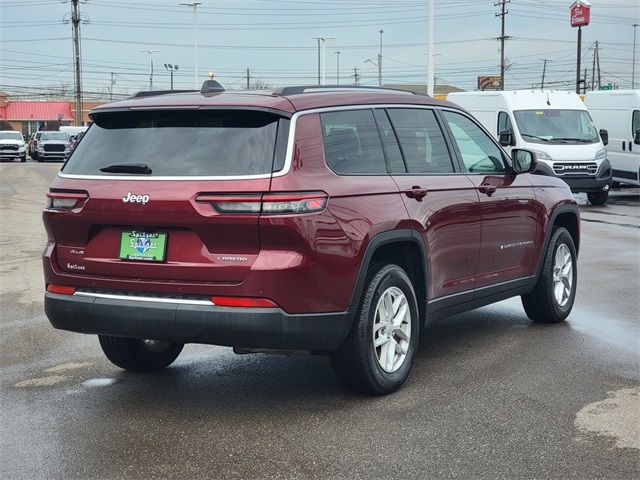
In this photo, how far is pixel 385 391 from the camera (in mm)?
5543

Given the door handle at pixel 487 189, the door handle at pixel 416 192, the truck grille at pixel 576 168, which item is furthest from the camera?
the truck grille at pixel 576 168

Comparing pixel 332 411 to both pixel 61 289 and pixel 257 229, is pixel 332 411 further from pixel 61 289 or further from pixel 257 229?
pixel 61 289

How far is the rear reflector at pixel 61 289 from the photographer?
535 cm

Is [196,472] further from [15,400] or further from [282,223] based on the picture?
[15,400]

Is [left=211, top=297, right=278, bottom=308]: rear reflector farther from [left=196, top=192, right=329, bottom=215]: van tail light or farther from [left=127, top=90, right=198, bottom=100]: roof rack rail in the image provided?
[left=127, top=90, right=198, bottom=100]: roof rack rail

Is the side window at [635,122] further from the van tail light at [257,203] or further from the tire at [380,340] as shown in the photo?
the van tail light at [257,203]

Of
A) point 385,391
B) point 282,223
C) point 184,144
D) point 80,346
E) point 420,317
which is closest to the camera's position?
point 282,223

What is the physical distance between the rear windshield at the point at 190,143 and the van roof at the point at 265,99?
47 millimetres

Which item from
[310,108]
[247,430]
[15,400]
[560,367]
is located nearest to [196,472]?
[247,430]

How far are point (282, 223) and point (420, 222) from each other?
1.31 meters

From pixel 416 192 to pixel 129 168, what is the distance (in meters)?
1.83

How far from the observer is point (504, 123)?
22062 millimetres

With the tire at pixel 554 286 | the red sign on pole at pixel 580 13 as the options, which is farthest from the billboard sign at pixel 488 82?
the tire at pixel 554 286

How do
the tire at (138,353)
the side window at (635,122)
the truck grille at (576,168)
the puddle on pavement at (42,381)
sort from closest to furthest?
the puddle on pavement at (42,381) < the tire at (138,353) < the truck grille at (576,168) < the side window at (635,122)
